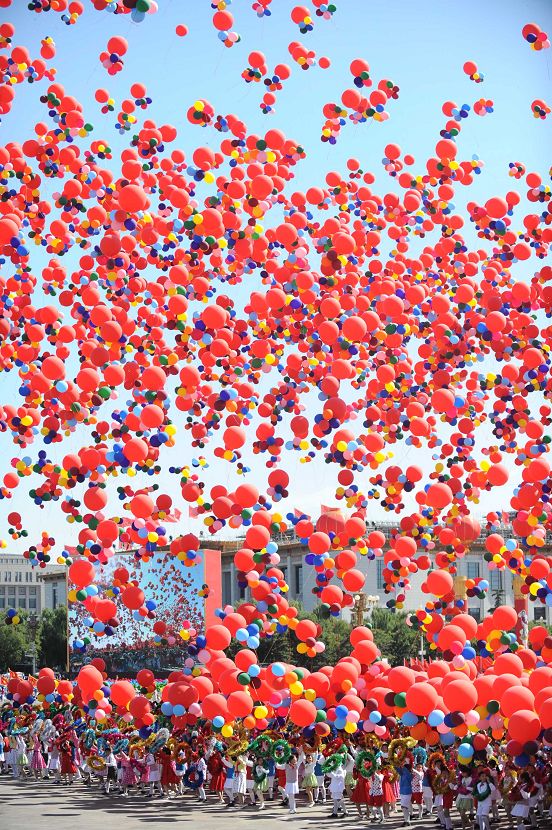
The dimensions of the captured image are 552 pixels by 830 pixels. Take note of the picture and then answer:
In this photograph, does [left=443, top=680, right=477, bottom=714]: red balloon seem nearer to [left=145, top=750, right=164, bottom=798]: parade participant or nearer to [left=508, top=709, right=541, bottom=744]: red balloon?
[left=508, top=709, right=541, bottom=744]: red balloon

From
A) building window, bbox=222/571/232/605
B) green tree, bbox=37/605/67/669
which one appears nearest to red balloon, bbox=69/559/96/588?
green tree, bbox=37/605/67/669

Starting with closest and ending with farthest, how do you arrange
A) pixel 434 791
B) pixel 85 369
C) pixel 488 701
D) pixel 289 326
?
pixel 488 701, pixel 434 791, pixel 85 369, pixel 289 326

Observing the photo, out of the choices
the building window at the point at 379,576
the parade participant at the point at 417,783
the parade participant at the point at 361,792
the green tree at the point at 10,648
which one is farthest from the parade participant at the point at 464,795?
the green tree at the point at 10,648

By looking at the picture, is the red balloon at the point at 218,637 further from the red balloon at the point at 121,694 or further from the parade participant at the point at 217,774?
the parade participant at the point at 217,774

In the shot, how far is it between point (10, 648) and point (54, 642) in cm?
1049

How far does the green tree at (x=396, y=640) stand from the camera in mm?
51125

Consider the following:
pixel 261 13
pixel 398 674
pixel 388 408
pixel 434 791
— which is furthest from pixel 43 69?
pixel 434 791

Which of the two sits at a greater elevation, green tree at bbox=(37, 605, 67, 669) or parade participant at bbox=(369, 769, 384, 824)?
green tree at bbox=(37, 605, 67, 669)

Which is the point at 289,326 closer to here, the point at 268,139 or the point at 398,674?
the point at 268,139

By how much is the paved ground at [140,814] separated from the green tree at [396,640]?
104 ft

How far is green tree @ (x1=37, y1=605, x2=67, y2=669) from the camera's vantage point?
211 feet

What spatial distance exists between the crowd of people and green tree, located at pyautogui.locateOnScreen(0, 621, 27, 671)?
173ft

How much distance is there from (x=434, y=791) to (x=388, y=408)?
640 cm

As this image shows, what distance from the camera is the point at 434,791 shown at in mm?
16328
